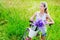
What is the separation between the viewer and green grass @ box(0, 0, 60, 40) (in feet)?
19.2

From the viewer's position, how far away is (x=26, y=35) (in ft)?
16.4

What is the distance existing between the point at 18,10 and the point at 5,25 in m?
0.59

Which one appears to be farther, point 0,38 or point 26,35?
point 0,38

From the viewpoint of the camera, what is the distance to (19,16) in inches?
249

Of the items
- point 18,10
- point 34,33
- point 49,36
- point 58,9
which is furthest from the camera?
point 58,9

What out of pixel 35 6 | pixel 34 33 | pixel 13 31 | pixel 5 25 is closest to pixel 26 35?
pixel 34 33

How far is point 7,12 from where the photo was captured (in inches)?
256

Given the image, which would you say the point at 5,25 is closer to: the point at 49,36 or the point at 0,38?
the point at 0,38

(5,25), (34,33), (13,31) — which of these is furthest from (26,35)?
(5,25)

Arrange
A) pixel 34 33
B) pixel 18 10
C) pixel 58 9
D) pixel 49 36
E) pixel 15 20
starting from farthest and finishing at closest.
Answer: pixel 58 9, pixel 18 10, pixel 15 20, pixel 49 36, pixel 34 33

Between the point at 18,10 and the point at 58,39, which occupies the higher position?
the point at 18,10

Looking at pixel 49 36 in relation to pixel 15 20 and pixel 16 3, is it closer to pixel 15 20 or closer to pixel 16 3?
pixel 15 20

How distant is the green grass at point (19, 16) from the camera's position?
585cm

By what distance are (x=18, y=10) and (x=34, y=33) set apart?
1.88 metres
